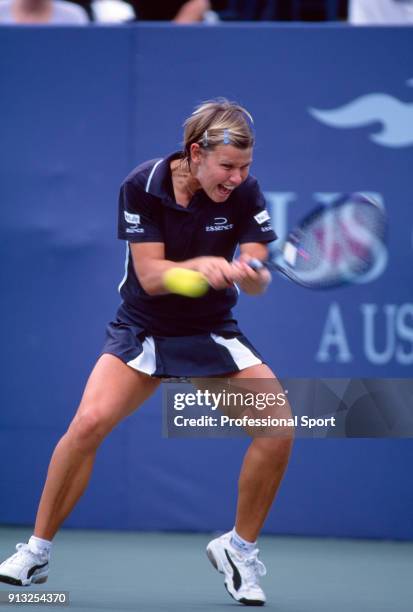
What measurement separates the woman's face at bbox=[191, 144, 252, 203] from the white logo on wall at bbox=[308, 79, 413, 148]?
5.56ft

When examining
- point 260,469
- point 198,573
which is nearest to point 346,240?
point 260,469

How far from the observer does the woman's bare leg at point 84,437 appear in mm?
3830

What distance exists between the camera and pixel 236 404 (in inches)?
156

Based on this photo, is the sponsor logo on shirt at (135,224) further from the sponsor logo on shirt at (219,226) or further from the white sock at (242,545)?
the white sock at (242,545)

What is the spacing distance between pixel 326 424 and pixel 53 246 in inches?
65.9

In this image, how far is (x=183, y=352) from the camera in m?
3.99

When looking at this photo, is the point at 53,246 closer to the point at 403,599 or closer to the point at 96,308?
the point at 96,308

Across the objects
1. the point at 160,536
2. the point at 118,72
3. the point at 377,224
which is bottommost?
the point at 160,536

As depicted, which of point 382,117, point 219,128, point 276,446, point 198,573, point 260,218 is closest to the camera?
point 219,128

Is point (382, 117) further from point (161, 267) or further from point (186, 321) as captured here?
point (161, 267)

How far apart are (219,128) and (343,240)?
539 millimetres

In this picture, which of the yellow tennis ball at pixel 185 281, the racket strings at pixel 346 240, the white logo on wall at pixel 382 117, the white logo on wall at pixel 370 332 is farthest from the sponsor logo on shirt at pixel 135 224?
the white logo on wall at pixel 382 117

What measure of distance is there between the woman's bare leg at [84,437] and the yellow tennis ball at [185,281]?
35cm

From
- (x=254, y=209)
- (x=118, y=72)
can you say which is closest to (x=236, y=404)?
(x=254, y=209)
